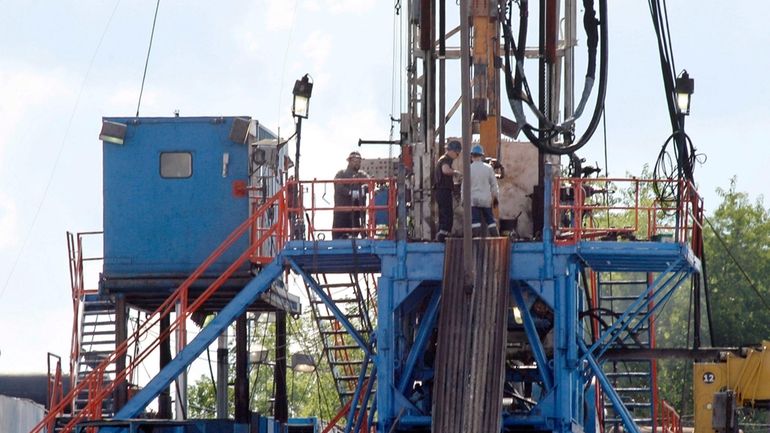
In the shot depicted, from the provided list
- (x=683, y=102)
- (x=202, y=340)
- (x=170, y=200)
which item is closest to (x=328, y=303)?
(x=202, y=340)

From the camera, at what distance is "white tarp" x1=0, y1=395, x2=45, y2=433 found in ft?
136

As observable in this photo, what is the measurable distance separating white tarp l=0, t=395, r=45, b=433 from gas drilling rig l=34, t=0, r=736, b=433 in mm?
1427

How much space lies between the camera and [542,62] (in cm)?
3847

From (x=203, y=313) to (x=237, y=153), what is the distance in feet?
19.2

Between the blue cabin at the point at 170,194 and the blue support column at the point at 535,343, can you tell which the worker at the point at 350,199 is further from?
the blue cabin at the point at 170,194

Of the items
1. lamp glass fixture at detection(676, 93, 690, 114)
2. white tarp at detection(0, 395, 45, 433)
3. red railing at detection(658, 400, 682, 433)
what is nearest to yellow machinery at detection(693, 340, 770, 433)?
red railing at detection(658, 400, 682, 433)

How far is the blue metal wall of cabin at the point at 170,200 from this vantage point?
1570 inches

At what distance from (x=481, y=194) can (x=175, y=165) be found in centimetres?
786

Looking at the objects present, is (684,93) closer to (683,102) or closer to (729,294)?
(683,102)

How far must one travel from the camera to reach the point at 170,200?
40094 mm

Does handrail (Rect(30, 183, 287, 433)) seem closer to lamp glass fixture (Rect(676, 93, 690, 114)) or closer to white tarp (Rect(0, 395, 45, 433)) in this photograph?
white tarp (Rect(0, 395, 45, 433))

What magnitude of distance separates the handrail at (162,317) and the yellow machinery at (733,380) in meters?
7.70

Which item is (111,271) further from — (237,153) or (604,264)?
(604,264)

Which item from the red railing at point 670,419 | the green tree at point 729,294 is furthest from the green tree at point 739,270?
the red railing at point 670,419
